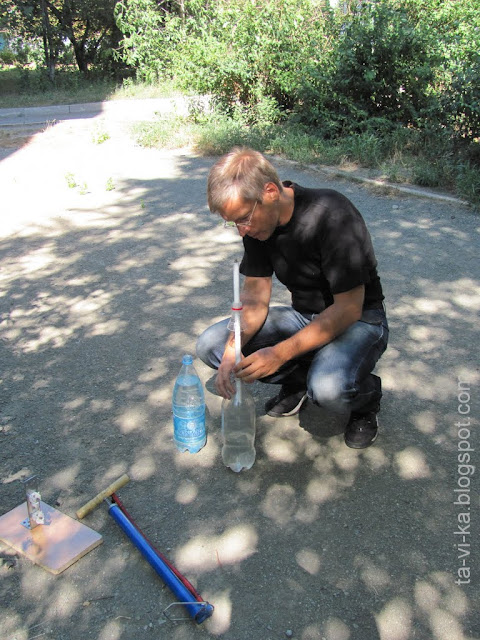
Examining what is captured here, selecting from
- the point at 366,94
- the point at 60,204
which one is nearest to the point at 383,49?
the point at 366,94

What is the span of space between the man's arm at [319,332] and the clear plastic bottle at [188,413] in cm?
41

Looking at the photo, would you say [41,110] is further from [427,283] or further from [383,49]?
[427,283]

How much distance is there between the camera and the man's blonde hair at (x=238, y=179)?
2.44 m

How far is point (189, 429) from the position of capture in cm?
295

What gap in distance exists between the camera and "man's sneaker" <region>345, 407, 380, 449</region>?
2.96 meters

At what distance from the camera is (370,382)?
9.29 feet

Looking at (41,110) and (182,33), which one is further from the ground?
(182,33)

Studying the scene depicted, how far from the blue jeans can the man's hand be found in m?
0.25

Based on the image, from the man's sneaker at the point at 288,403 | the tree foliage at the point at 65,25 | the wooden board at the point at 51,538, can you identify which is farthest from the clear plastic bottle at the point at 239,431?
the tree foliage at the point at 65,25

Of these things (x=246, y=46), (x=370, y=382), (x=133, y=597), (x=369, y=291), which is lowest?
(x=133, y=597)

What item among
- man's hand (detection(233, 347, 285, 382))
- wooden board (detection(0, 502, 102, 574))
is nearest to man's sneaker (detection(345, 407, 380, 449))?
man's hand (detection(233, 347, 285, 382))

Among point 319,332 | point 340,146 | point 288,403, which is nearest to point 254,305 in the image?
point 319,332

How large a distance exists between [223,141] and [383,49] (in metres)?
2.45

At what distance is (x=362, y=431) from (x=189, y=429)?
829 mm
